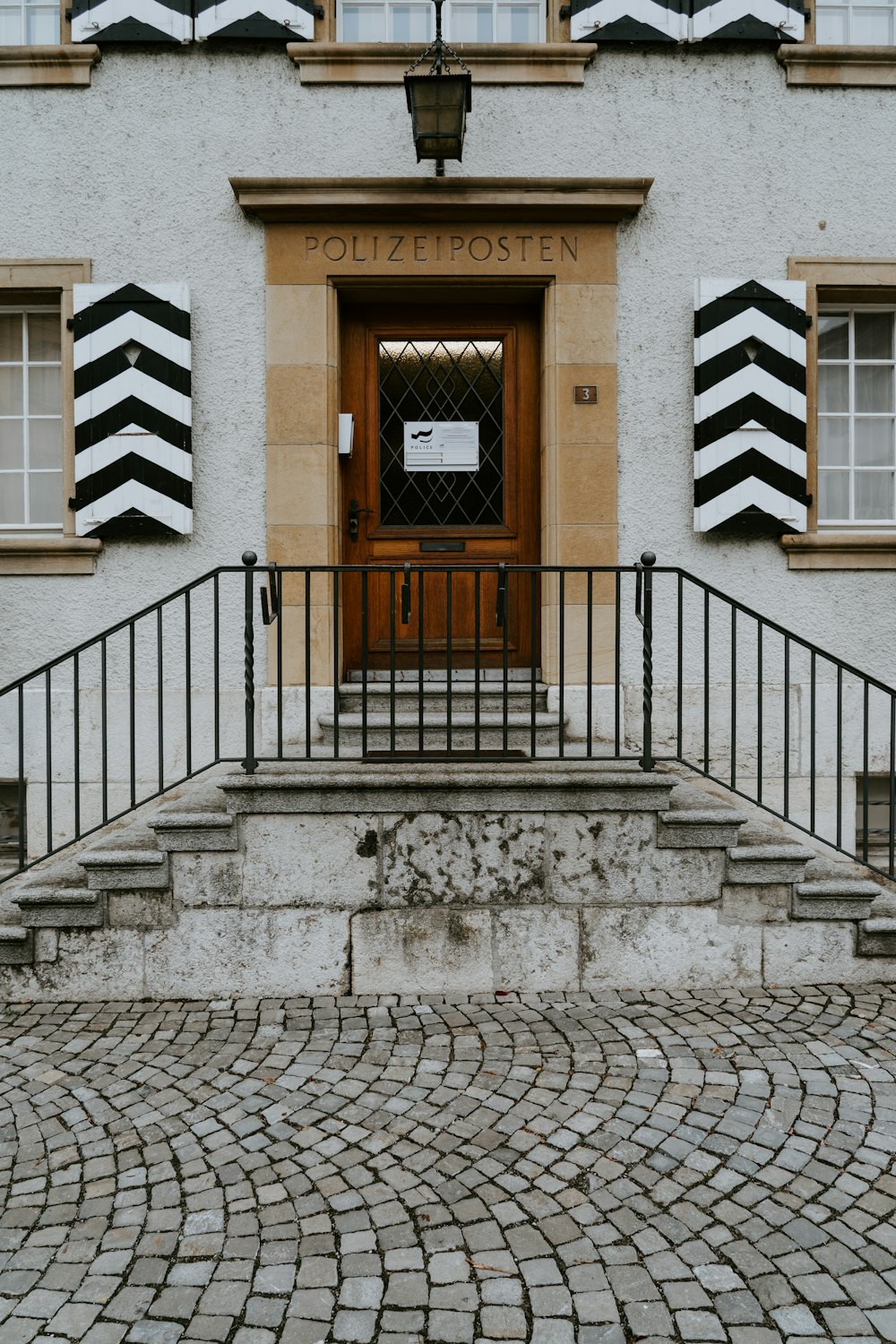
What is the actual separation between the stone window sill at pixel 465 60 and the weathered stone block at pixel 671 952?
4684 millimetres

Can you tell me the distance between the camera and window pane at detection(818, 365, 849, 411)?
5762 mm

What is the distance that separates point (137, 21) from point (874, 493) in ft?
17.0

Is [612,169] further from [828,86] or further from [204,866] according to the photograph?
[204,866]

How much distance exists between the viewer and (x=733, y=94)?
17.7ft

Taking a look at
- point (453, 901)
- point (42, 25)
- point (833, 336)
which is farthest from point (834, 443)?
point (42, 25)

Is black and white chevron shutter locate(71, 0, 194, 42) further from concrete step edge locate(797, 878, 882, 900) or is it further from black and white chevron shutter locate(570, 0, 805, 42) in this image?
concrete step edge locate(797, 878, 882, 900)

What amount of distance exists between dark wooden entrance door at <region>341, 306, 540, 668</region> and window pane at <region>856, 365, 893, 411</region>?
2.04m

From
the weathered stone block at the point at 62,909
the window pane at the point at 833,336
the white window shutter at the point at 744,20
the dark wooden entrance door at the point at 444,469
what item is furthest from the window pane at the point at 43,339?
the window pane at the point at 833,336

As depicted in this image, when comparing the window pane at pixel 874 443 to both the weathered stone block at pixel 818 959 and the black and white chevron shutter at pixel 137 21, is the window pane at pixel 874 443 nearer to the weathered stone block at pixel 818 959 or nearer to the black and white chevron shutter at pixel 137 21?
the weathered stone block at pixel 818 959

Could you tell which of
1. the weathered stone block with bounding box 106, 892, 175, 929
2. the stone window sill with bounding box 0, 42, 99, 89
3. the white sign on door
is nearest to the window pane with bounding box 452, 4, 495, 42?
the stone window sill with bounding box 0, 42, 99, 89

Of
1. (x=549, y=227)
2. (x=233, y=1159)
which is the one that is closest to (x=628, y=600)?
(x=549, y=227)

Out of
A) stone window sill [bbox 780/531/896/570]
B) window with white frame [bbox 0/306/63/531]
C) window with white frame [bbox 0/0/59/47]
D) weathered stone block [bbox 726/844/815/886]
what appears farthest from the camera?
window with white frame [bbox 0/306/63/531]

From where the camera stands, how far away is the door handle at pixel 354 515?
5.64 metres

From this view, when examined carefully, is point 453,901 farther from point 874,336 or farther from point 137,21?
point 137,21
